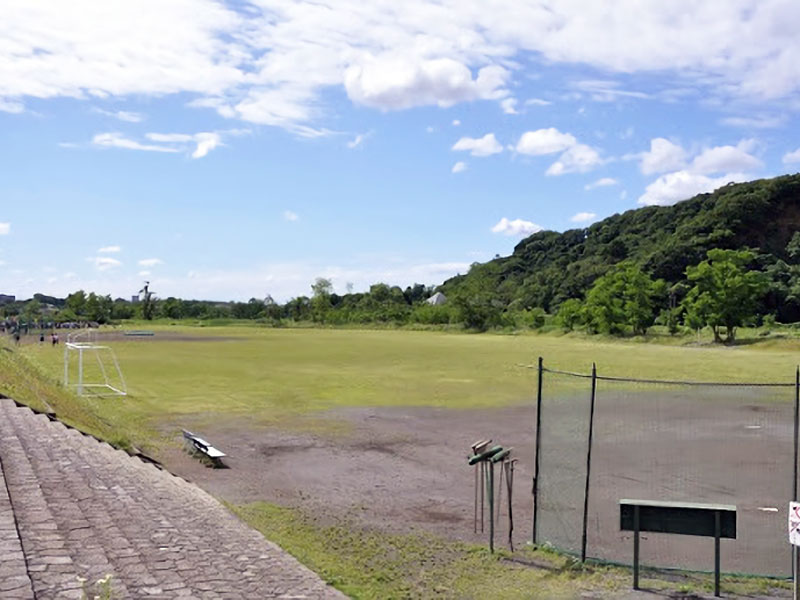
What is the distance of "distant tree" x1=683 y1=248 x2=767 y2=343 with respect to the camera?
59031 millimetres

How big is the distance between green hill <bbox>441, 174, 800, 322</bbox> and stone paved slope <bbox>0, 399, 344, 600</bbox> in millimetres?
91703

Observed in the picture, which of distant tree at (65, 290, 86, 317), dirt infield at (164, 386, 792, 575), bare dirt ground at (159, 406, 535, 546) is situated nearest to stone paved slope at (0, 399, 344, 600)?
bare dirt ground at (159, 406, 535, 546)

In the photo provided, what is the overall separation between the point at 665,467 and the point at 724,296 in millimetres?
47832

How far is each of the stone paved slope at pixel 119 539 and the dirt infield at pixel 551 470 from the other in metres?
2.36

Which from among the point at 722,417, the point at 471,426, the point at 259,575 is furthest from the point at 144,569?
the point at 722,417

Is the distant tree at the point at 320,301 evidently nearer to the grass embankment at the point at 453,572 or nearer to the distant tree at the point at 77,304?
the distant tree at the point at 77,304

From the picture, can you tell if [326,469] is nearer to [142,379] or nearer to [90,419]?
[90,419]

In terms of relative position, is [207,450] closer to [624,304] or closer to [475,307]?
[624,304]

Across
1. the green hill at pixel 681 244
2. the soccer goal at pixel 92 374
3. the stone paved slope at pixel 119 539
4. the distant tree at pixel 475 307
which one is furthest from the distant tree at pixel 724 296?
the stone paved slope at pixel 119 539

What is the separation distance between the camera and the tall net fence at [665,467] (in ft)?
33.0

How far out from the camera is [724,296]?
58781 millimetres

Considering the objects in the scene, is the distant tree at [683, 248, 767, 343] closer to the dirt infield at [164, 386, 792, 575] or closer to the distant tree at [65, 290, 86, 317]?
the dirt infield at [164, 386, 792, 575]

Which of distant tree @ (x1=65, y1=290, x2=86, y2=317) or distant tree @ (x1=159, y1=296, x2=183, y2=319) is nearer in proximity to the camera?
distant tree @ (x1=65, y1=290, x2=86, y2=317)

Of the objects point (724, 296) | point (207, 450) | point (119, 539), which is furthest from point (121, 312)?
point (119, 539)
